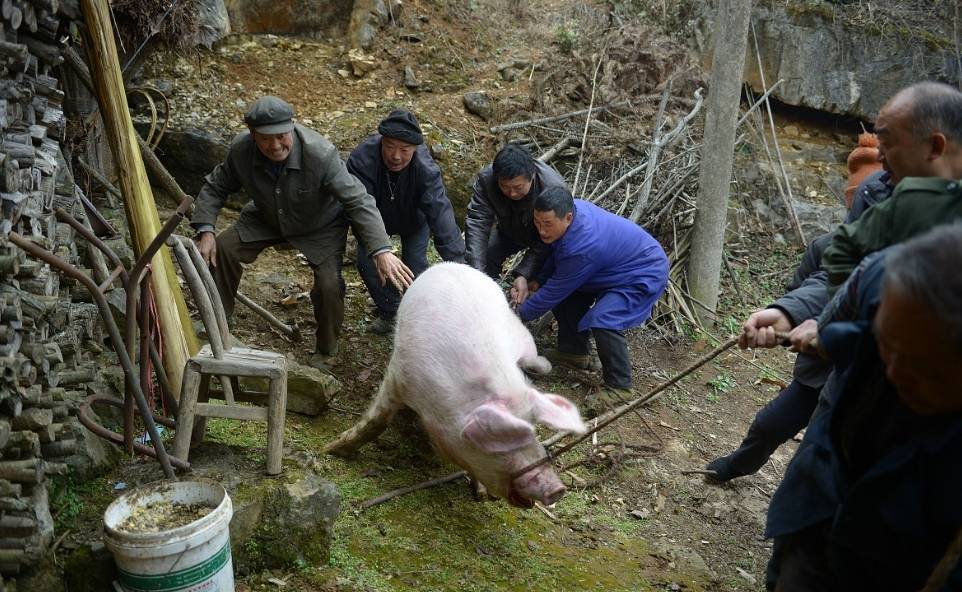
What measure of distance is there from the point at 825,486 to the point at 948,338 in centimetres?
71

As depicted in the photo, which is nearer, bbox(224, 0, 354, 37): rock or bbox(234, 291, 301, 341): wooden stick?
bbox(234, 291, 301, 341): wooden stick

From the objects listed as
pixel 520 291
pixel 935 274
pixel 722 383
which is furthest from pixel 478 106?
pixel 935 274

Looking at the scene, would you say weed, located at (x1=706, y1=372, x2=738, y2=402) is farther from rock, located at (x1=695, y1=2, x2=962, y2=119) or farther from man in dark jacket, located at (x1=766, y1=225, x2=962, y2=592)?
rock, located at (x1=695, y1=2, x2=962, y2=119)

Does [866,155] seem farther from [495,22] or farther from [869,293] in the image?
[495,22]

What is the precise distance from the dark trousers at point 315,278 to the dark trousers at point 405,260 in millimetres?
572

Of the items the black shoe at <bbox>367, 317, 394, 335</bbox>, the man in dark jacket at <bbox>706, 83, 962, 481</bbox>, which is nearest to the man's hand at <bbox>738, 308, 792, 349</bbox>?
the man in dark jacket at <bbox>706, 83, 962, 481</bbox>

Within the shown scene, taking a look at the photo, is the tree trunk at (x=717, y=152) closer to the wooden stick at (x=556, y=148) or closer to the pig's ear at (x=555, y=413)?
the wooden stick at (x=556, y=148)

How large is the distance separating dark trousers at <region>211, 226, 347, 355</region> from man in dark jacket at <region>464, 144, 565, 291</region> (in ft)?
3.79

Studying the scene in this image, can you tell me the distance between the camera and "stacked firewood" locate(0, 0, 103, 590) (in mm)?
2982

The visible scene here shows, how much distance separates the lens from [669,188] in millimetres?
Result: 8172

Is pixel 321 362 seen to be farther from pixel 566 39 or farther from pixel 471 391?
pixel 566 39

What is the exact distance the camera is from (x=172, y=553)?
2.84 meters

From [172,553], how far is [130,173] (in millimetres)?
2472

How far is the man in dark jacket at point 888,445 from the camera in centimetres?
173
